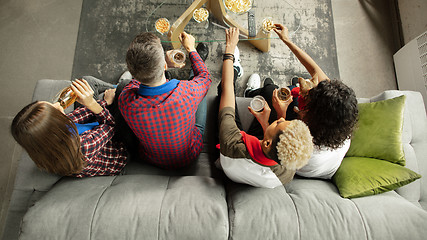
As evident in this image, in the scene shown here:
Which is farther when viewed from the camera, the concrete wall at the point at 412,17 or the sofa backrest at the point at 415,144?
the concrete wall at the point at 412,17

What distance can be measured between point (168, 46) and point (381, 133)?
1.86m

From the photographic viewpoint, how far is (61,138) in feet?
3.31

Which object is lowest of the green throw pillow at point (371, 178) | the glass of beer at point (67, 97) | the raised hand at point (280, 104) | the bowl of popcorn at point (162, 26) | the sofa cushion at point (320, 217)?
the sofa cushion at point (320, 217)

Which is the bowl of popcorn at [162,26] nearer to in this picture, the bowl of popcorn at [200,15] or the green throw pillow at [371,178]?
the bowl of popcorn at [200,15]

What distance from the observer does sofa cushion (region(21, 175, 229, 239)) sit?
3.67 ft

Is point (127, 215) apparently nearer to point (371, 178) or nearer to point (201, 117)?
point (201, 117)

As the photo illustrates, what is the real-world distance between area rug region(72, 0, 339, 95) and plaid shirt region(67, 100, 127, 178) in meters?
0.92

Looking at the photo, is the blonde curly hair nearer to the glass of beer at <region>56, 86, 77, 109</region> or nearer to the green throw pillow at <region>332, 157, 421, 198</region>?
the green throw pillow at <region>332, 157, 421, 198</region>

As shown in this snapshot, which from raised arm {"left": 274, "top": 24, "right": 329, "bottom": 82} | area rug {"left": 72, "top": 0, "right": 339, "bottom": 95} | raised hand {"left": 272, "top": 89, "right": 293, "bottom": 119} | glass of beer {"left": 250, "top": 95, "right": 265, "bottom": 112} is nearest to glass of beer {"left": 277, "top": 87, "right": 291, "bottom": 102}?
raised hand {"left": 272, "top": 89, "right": 293, "bottom": 119}

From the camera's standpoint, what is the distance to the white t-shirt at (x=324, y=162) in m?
1.19

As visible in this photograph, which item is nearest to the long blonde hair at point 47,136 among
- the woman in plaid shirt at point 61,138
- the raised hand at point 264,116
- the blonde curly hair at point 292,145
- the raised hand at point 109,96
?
the woman in plaid shirt at point 61,138

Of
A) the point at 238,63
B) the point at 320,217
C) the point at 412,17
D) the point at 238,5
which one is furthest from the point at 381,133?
the point at 412,17

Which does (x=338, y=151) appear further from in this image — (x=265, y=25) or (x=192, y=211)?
(x=265, y=25)

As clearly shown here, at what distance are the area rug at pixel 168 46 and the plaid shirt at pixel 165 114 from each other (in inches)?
37.4
